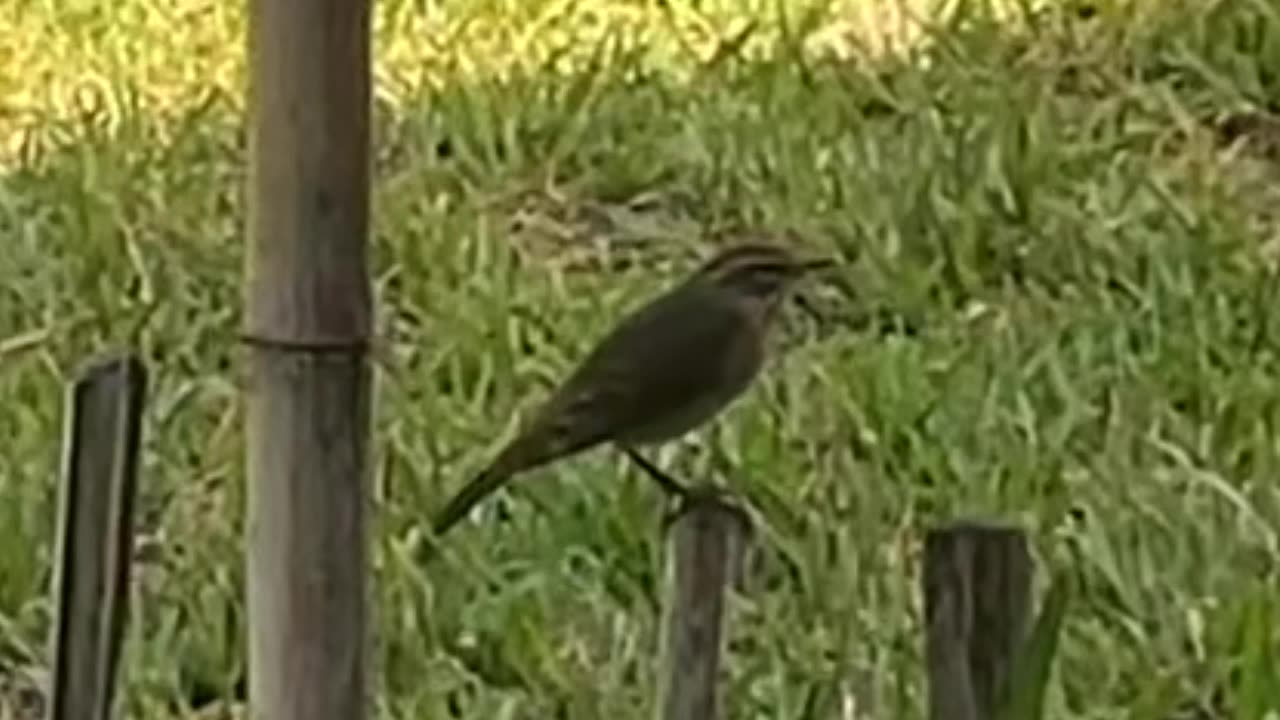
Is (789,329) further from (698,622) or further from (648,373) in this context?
(698,622)

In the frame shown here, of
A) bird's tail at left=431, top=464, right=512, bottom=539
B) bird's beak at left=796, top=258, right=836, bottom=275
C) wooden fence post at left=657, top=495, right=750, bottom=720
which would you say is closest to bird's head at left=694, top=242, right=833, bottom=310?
bird's beak at left=796, top=258, right=836, bottom=275

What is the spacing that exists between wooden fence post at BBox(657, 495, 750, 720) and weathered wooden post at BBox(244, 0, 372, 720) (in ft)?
0.60

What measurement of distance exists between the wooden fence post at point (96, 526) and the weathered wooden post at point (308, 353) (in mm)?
72

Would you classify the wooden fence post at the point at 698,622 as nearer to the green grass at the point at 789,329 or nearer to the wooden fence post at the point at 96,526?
the wooden fence post at the point at 96,526

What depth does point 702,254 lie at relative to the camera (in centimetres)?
524

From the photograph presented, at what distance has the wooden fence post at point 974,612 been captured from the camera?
208 centimetres

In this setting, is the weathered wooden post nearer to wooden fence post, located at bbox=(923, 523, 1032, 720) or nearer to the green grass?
wooden fence post, located at bbox=(923, 523, 1032, 720)

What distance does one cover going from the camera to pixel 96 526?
2334 mm

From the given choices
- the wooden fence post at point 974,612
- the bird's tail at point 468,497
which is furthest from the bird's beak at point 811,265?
the wooden fence post at point 974,612

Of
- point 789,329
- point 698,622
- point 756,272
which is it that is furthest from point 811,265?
point 698,622

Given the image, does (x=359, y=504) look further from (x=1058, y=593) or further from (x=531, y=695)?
(x=531, y=695)

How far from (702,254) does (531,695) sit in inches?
54.6

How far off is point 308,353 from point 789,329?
8.70 ft

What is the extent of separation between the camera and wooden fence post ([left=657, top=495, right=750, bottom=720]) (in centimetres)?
237
